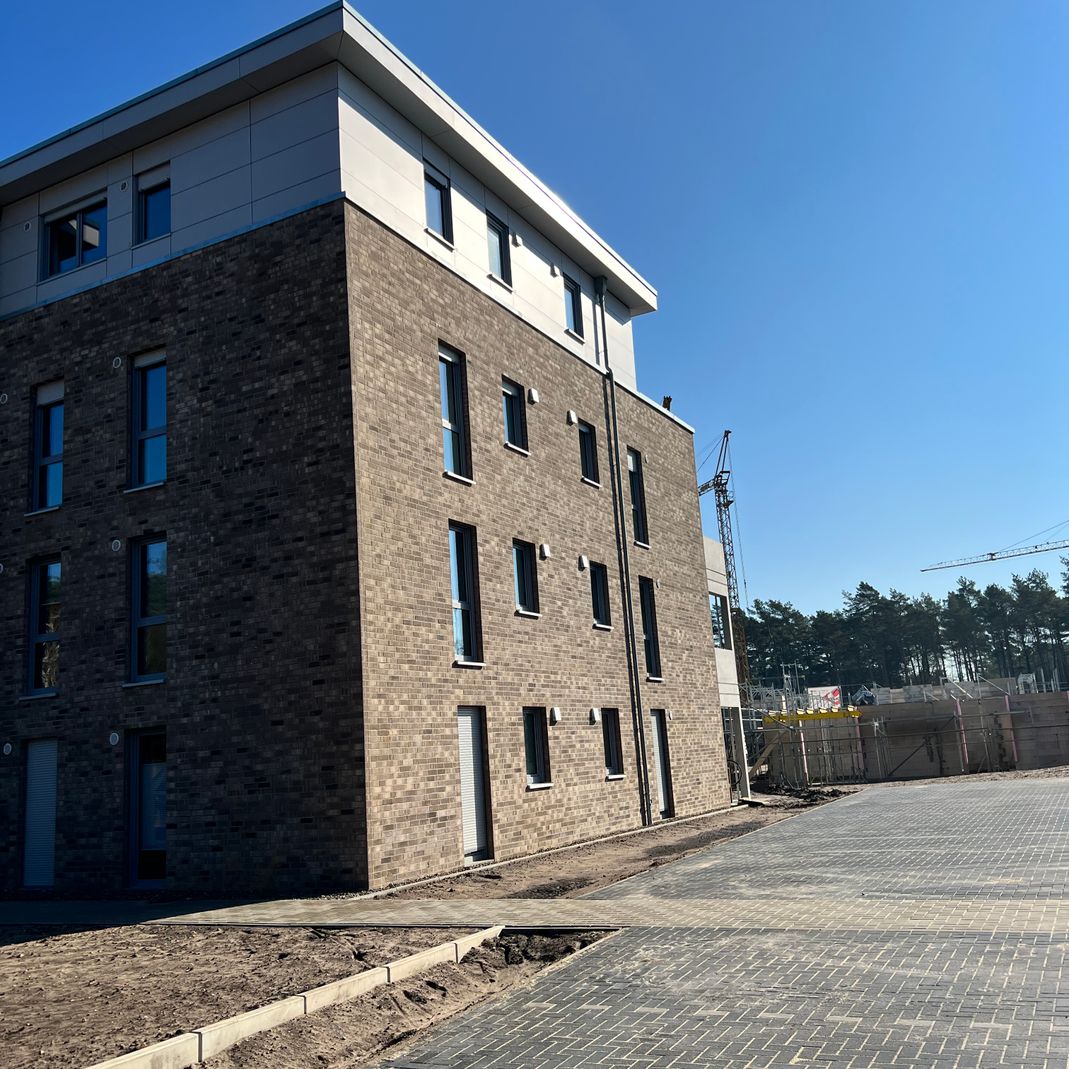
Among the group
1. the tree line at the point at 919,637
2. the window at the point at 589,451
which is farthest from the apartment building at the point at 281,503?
the tree line at the point at 919,637

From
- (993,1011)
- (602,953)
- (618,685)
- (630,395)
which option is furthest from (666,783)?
(993,1011)

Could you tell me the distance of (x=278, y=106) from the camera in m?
14.2

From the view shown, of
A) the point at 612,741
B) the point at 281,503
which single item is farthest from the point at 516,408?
the point at 612,741

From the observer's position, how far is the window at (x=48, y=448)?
1526 cm

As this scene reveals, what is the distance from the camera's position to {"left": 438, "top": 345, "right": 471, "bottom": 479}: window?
49.5 ft

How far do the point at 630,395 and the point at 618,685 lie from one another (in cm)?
647

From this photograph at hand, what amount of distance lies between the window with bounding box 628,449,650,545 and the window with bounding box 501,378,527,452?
4.53 meters

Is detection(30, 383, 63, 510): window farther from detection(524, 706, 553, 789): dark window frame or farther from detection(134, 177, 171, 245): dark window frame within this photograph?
detection(524, 706, 553, 789): dark window frame

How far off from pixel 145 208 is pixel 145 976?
11812 millimetres

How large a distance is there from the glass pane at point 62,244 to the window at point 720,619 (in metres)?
17.6

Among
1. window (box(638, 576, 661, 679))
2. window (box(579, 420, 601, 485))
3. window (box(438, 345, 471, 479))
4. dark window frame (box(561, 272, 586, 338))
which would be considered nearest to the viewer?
window (box(438, 345, 471, 479))

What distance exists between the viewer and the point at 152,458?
14.4 meters

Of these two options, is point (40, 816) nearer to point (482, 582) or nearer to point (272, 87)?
point (482, 582)

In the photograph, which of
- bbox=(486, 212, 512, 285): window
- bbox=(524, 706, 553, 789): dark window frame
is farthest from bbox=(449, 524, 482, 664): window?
bbox=(486, 212, 512, 285): window
